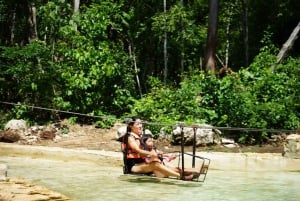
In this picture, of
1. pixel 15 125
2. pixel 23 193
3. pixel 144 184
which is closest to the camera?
pixel 23 193

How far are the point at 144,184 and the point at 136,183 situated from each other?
6.1 inches

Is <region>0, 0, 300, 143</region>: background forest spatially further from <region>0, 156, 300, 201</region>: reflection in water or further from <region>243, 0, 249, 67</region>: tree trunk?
<region>0, 156, 300, 201</region>: reflection in water

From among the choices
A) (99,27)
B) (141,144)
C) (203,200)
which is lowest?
(203,200)

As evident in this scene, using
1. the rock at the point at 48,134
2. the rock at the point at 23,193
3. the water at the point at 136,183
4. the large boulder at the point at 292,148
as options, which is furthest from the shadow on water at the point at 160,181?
the rock at the point at 48,134


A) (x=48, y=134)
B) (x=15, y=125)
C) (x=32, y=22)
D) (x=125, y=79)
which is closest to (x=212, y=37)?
(x=125, y=79)

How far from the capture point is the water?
759 centimetres

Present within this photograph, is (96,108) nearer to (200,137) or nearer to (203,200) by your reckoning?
(200,137)

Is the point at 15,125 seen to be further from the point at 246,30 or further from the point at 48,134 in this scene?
the point at 246,30

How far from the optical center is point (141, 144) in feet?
28.7

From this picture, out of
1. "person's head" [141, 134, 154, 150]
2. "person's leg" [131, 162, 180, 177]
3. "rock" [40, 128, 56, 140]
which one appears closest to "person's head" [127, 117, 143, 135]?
"person's head" [141, 134, 154, 150]

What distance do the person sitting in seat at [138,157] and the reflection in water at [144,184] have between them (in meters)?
0.18

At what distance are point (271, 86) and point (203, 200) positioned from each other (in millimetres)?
7259

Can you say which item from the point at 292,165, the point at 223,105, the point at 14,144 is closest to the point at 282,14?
the point at 223,105

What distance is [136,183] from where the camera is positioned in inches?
339
